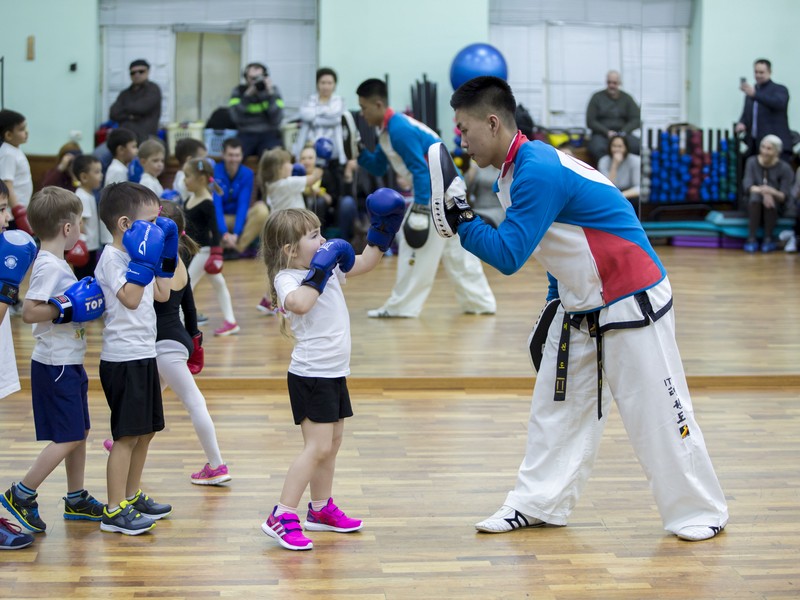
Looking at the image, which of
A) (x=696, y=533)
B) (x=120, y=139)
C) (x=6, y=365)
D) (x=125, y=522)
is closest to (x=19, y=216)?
(x=120, y=139)

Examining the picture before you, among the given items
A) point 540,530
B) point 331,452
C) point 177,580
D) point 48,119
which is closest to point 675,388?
point 540,530

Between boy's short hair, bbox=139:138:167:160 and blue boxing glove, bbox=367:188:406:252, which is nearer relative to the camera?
blue boxing glove, bbox=367:188:406:252

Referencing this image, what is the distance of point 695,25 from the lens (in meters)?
11.8

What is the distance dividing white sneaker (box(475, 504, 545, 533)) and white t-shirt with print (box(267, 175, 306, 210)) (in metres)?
4.40

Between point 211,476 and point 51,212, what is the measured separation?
1145mm

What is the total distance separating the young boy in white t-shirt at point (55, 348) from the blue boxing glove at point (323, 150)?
687 centimetres

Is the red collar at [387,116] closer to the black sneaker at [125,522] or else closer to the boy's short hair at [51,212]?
the boy's short hair at [51,212]

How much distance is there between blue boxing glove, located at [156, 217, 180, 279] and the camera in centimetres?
331

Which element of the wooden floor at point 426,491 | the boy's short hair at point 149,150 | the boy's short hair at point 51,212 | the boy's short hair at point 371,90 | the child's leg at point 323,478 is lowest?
the wooden floor at point 426,491

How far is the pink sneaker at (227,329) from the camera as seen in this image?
666 centimetres

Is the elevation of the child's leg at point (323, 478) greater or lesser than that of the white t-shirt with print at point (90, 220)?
lesser

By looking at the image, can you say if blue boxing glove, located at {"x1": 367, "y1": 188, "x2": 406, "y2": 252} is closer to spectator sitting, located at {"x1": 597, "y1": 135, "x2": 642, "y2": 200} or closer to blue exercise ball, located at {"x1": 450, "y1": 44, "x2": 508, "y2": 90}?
spectator sitting, located at {"x1": 597, "y1": 135, "x2": 642, "y2": 200}

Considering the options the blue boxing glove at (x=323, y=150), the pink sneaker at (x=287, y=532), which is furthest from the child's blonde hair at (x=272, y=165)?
the pink sneaker at (x=287, y=532)

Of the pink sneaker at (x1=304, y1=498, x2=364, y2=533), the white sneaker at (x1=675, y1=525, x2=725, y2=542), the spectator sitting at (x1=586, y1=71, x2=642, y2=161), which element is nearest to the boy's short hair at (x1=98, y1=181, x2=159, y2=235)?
the pink sneaker at (x1=304, y1=498, x2=364, y2=533)
